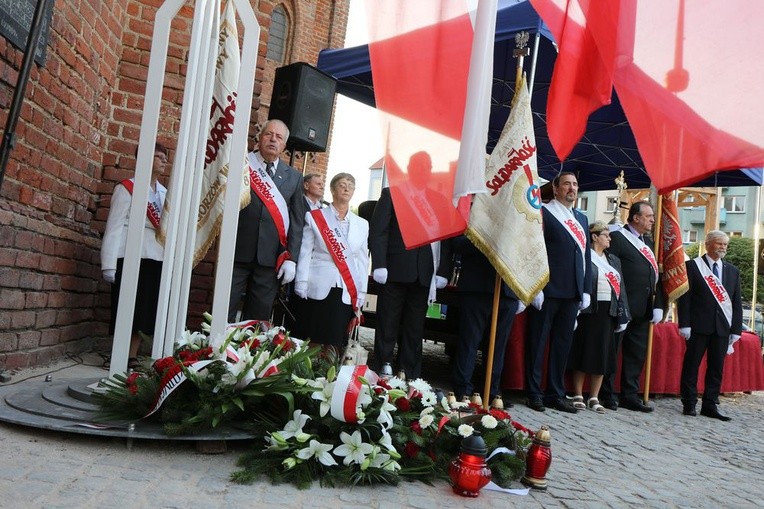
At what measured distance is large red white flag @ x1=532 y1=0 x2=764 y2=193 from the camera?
175 inches

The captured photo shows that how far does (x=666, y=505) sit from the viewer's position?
2.91 m

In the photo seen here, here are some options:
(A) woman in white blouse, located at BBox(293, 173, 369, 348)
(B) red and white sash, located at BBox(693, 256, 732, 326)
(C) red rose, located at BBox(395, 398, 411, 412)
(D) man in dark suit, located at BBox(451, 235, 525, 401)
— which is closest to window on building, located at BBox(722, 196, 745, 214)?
(B) red and white sash, located at BBox(693, 256, 732, 326)

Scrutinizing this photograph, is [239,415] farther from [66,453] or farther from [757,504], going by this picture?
[757,504]

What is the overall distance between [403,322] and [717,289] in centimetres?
337

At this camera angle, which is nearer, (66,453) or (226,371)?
(66,453)

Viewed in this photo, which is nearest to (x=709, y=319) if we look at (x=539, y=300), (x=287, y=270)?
(x=539, y=300)

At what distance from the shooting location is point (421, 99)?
414 centimetres

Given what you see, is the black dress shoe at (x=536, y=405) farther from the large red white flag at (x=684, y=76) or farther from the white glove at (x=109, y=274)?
the white glove at (x=109, y=274)

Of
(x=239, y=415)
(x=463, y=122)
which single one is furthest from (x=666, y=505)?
(x=463, y=122)

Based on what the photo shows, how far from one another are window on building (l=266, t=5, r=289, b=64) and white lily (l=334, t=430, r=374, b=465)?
12.9m

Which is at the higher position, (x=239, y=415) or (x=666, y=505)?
(x=239, y=415)

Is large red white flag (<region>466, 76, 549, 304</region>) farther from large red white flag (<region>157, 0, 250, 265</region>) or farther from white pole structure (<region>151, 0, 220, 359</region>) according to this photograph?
white pole structure (<region>151, 0, 220, 359</region>)

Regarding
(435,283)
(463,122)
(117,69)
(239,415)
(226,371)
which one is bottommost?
(239,415)

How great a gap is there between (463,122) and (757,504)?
2.52 metres
